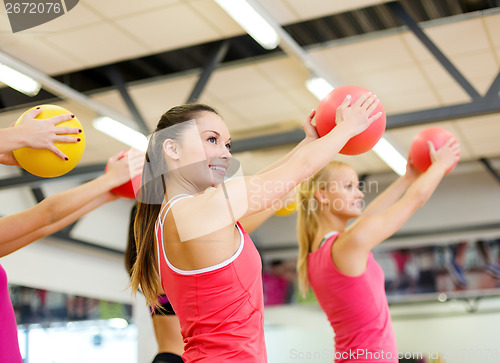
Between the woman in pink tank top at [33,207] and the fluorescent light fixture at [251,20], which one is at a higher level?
the fluorescent light fixture at [251,20]

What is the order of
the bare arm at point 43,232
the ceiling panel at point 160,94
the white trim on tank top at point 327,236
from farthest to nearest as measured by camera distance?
the ceiling panel at point 160,94
the white trim on tank top at point 327,236
the bare arm at point 43,232

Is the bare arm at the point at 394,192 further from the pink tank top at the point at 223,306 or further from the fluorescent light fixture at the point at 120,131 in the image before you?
the fluorescent light fixture at the point at 120,131

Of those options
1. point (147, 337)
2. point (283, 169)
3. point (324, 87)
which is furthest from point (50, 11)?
point (147, 337)

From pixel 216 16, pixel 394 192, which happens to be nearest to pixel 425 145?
pixel 394 192

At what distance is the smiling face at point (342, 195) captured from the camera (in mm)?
2617

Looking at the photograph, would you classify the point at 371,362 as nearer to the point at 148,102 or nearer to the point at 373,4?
the point at 373,4

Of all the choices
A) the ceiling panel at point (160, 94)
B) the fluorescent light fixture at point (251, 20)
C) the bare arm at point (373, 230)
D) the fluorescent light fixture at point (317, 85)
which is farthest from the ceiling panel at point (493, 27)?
the bare arm at point (373, 230)

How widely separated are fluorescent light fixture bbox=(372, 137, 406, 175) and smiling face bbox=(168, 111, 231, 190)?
5279 mm

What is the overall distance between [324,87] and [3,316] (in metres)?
4.09

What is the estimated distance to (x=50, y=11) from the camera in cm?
409

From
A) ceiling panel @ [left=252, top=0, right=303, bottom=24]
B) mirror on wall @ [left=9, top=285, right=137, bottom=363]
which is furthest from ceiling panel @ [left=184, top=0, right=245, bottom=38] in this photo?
mirror on wall @ [left=9, top=285, right=137, bottom=363]

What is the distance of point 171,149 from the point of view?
1.68 metres

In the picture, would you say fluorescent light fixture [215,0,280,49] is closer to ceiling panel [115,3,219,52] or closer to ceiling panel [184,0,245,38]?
ceiling panel [184,0,245,38]

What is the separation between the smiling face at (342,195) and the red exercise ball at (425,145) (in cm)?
30
